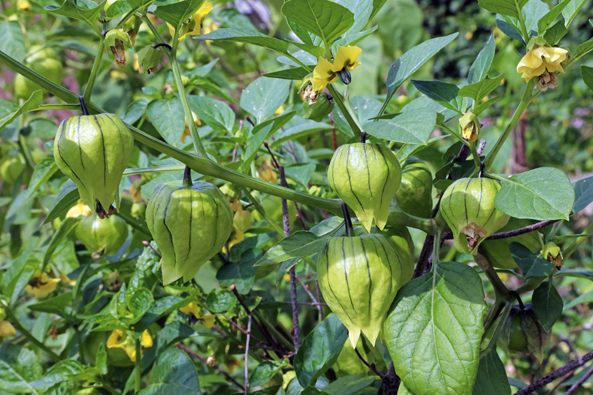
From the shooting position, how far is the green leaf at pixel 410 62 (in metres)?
0.41

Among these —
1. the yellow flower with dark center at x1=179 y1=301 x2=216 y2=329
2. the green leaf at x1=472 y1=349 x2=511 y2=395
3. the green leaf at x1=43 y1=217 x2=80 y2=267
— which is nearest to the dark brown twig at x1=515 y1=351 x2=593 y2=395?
the green leaf at x1=472 y1=349 x2=511 y2=395

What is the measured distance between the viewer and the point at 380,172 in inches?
13.7

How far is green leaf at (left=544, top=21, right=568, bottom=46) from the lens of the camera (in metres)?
0.37

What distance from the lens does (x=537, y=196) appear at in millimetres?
331

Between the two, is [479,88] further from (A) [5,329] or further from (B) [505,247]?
(A) [5,329]

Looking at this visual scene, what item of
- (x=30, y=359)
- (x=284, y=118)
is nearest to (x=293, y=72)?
(x=284, y=118)

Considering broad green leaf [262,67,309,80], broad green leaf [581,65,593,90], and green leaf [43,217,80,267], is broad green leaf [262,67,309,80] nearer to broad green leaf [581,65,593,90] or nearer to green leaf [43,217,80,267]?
broad green leaf [581,65,593,90]

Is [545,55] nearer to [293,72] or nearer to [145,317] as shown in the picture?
[293,72]

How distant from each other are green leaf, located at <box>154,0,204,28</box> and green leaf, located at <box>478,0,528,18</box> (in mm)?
216

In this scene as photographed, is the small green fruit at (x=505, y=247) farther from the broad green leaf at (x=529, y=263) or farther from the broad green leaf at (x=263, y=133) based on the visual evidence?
the broad green leaf at (x=263, y=133)

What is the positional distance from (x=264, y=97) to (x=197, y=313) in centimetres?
29

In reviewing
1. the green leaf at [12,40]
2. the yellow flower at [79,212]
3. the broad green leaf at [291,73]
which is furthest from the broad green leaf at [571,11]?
the green leaf at [12,40]

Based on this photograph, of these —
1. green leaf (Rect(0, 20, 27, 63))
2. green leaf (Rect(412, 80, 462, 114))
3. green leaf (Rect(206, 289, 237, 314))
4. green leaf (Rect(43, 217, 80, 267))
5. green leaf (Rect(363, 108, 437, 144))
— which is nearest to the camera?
green leaf (Rect(363, 108, 437, 144))

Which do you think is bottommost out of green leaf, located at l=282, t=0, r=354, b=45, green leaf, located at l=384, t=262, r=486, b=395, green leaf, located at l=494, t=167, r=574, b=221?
green leaf, located at l=384, t=262, r=486, b=395
